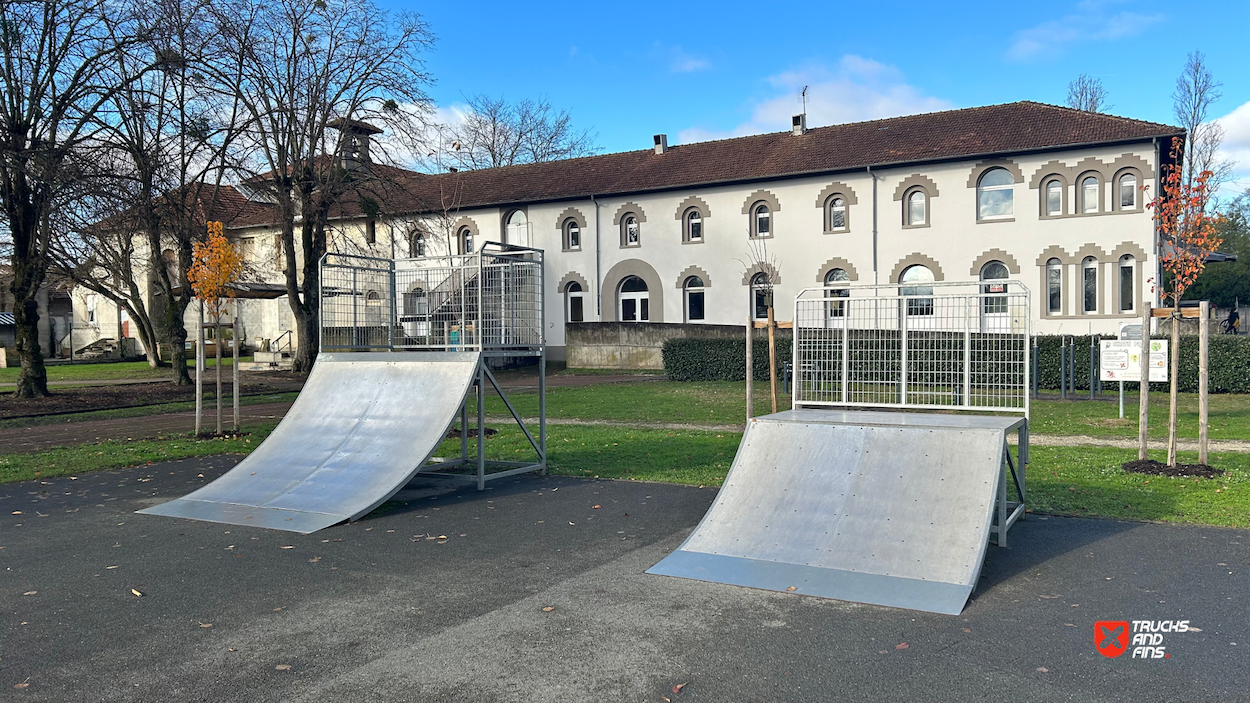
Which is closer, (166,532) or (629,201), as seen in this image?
(166,532)

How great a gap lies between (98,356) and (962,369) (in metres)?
43.7

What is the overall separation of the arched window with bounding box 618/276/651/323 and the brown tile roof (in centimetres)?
392

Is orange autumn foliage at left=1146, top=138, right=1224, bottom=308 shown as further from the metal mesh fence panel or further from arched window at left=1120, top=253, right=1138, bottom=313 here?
arched window at left=1120, top=253, right=1138, bottom=313

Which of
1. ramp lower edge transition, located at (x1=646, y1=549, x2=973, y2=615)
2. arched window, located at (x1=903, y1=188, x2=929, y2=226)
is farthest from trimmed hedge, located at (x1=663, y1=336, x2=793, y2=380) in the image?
ramp lower edge transition, located at (x1=646, y1=549, x2=973, y2=615)

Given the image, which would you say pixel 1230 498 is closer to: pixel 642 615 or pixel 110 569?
pixel 642 615

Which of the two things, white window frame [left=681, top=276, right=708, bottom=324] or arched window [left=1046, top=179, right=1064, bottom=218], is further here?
white window frame [left=681, top=276, right=708, bottom=324]

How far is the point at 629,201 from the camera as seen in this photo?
36.6 metres

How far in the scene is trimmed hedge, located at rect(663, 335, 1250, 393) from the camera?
2027cm

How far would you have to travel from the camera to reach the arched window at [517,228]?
128ft

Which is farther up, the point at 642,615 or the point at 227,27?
the point at 227,27

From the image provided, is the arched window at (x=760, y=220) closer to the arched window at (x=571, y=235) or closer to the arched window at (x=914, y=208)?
the arched window at (x=914, y=208)

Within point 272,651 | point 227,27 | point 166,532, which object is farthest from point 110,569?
point 227,27

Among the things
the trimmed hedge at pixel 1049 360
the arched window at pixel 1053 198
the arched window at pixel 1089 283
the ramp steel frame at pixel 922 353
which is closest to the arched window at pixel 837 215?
the arched window at pixel 1053 198

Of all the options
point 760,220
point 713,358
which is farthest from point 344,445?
point 760,220
